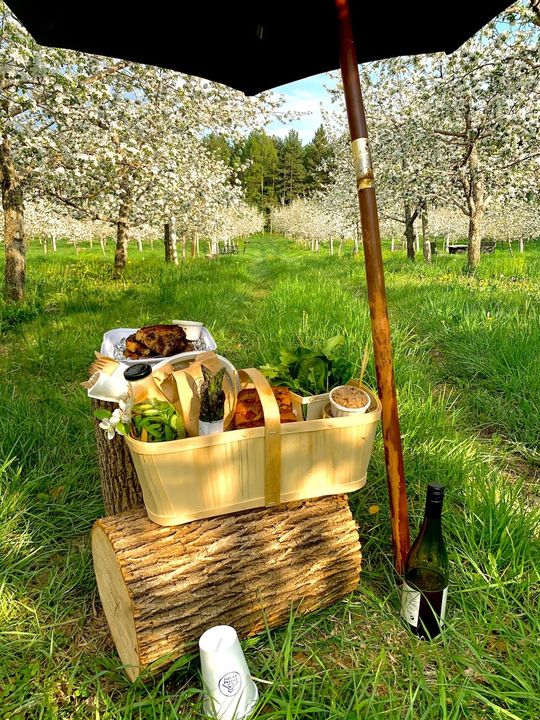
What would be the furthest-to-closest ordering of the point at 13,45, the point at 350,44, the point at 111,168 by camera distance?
the point at 111,168 → the point at 13,45 → the point at 350,44

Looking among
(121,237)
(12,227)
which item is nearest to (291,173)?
(121,237)

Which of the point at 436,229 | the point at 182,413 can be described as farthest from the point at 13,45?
the point at 436,229

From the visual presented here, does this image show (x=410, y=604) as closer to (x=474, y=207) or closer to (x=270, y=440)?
(x=270, y=440)

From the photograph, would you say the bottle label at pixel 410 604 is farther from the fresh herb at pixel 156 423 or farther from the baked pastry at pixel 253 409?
the fresh herb at pixel 156 423

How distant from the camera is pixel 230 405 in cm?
170

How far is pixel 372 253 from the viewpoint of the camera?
1.61m

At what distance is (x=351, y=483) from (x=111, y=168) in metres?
7.62

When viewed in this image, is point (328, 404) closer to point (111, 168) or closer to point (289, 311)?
point (289, 311)

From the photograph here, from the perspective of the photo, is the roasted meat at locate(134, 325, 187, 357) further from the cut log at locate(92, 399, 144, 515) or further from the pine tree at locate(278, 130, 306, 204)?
the pine tree at locate(278, 130, 306, 204)

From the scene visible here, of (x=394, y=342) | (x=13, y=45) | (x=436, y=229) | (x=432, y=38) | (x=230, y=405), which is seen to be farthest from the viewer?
(x=436, y=229)

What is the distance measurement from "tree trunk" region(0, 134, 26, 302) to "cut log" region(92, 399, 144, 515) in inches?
226

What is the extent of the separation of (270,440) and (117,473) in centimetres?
92

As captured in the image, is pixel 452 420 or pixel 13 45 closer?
pixel 452 420

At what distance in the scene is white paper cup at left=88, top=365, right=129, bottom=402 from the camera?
1.77 meters
